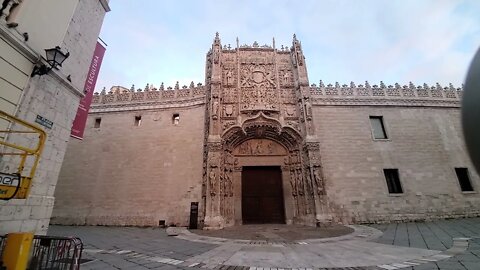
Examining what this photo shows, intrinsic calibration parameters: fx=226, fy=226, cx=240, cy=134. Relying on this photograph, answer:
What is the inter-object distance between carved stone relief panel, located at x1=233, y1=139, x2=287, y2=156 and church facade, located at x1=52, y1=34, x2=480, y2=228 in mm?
70

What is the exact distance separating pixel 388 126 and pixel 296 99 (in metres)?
6.57

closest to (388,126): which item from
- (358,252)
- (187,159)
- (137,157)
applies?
(358,252)

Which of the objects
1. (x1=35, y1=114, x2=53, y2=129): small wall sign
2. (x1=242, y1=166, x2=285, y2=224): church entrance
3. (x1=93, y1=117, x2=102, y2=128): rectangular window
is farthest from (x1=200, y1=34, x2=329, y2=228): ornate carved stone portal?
(x1=93, y1=117, x2=102, y2=128): rectangular window

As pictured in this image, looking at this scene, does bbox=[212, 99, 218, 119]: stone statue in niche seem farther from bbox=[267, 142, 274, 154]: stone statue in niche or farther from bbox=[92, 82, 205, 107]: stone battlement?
bbox=[267, 142, 274, 154]: stone statue in niche

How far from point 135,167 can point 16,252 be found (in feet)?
37.6

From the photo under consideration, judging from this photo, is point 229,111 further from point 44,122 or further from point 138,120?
point 44,122

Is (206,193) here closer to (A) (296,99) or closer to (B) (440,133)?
(A) (296,99)

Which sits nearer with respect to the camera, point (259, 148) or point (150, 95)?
point (259, 148)

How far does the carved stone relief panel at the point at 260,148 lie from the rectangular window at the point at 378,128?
6.35 m

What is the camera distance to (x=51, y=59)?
221 inches

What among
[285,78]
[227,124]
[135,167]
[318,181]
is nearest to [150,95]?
[135,167]

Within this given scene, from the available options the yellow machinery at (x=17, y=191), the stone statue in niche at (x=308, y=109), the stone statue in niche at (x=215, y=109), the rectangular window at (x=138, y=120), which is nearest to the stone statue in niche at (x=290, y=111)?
the stone statue in niche at (x=308, y=109)

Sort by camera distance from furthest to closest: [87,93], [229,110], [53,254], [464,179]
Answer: [229,110]
[464,179]
[87,93]
[53,254]

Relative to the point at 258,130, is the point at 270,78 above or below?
above
